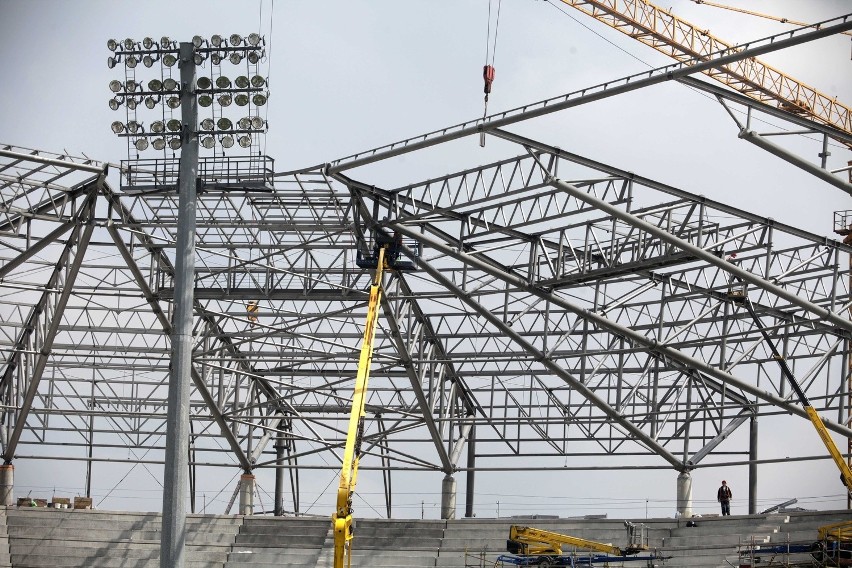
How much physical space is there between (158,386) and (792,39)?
38212 mm

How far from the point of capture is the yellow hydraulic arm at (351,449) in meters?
40.3

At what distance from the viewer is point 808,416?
162ft

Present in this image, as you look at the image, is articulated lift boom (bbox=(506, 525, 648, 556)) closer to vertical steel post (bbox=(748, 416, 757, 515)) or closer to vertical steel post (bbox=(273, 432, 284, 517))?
vertical steel post (bbox=(748, 416, 757, 515))

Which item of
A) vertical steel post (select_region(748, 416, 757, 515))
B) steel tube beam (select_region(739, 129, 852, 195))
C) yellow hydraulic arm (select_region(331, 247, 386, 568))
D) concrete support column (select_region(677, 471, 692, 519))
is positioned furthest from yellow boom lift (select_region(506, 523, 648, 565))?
steel tube beam (select_region(739, 129, 852, 195))

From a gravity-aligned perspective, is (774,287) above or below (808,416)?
above

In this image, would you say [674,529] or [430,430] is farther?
[430,430]

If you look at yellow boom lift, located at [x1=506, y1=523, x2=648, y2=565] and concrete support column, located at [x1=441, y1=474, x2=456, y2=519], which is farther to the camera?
concrete support column, located at [x1=441, y1=474, x2=456, y2=519]

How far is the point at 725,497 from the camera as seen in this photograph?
192 ft

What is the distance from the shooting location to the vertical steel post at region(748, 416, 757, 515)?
2255 inches

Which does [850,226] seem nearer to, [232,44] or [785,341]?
[785,341]

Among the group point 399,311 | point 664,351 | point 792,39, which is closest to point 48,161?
point 399,311

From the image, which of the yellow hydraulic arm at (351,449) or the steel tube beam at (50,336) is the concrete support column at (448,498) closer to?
the yellow hydraulic arm at (351,449)

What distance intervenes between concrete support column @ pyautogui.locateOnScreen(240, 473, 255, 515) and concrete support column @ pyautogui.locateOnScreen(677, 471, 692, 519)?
64.5ft

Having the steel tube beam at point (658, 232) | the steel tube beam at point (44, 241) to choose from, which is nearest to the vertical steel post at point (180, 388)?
the steel tube beam at point (44, 241)
